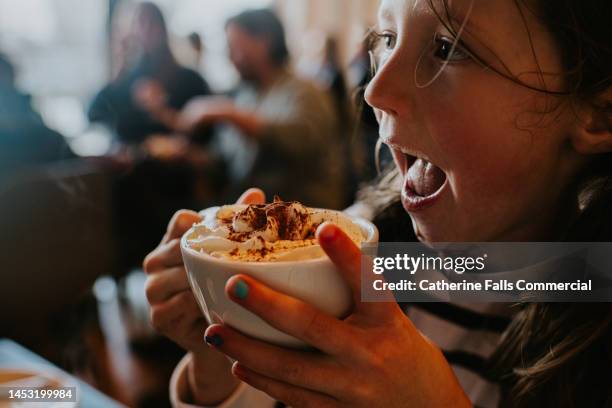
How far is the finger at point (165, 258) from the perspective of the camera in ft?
1.89

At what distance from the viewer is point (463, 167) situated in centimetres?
54

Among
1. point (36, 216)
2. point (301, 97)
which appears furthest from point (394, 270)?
point (301, 97)

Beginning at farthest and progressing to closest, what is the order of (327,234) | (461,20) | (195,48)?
(195,48)
(461,20)
(327,234)

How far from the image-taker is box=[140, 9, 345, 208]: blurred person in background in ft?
6.44

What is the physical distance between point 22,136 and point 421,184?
1.52 metres

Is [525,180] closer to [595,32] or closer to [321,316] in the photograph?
[595,32]

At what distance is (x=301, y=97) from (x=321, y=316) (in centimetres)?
174

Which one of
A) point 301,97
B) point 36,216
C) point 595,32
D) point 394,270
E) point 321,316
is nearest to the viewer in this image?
point 321,316

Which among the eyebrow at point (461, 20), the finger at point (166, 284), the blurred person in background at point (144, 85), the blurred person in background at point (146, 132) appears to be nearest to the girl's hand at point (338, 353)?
the finger at point (166, 284)

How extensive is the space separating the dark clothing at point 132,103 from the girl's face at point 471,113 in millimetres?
1838

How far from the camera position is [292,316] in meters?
0.38

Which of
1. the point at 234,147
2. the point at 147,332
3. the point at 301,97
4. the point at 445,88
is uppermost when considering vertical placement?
the point at 445,88

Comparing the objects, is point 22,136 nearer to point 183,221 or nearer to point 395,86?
point 183,221

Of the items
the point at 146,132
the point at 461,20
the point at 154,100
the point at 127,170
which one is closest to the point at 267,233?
the point at 461,20
